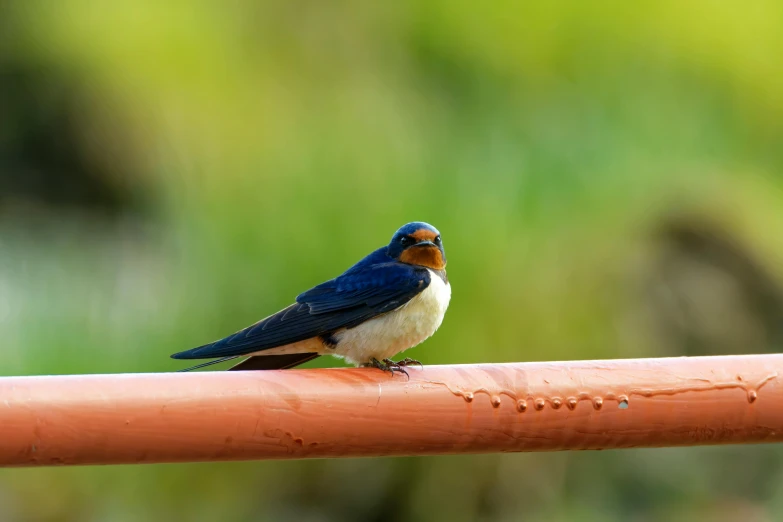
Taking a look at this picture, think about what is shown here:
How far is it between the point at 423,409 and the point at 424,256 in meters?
0.77

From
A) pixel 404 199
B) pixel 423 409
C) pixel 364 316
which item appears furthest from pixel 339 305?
pixel 404 199

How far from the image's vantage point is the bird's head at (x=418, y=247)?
1706mm

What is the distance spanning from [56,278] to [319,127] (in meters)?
0.96

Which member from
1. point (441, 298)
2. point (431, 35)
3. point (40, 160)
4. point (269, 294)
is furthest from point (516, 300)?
point (40, 160)

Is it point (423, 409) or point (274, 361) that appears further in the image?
point (274, 361)

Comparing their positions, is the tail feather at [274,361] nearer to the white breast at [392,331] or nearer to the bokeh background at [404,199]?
the white breast at [392,331]

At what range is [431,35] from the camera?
3.73 m

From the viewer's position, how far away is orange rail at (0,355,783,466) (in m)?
0.87

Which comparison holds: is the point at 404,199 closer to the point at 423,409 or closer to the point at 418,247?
the point at 418,247

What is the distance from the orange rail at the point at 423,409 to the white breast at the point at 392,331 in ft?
1.70

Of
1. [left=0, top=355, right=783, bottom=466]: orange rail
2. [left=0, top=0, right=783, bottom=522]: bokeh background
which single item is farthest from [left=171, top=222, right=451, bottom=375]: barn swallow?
[left=0, top=0, right=783, bottom=522]: bokeh background

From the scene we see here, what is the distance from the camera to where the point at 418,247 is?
67.2 inches

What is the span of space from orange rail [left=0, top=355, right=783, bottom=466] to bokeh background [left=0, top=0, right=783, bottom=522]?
1854mm

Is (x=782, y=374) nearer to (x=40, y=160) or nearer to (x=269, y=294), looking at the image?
(x=269, y=294)
